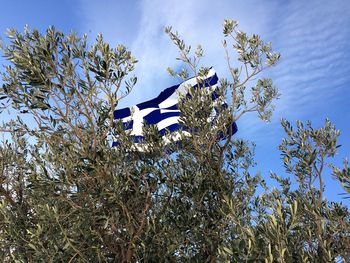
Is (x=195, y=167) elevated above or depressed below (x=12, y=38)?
below

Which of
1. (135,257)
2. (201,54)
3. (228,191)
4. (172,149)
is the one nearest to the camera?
(135,257)

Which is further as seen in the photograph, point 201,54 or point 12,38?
point 201,54

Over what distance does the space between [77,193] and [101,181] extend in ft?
2.01

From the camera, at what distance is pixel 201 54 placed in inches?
452

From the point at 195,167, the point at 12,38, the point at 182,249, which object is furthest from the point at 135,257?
the point at 12,38

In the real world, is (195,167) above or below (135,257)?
above

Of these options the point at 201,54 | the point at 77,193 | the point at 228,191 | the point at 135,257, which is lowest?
the point at 135,257

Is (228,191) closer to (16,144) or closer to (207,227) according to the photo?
(207,227)

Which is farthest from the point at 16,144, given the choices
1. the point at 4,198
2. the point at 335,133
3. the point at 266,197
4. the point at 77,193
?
the point at 335,133

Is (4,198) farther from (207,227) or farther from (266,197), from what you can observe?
(266,197)

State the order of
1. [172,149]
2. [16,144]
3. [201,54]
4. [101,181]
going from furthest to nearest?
[16,144], [201,54], [172,149], [101,181]

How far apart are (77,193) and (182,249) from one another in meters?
2.66

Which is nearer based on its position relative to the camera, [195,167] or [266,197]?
[195,167]

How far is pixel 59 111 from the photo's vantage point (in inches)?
322
